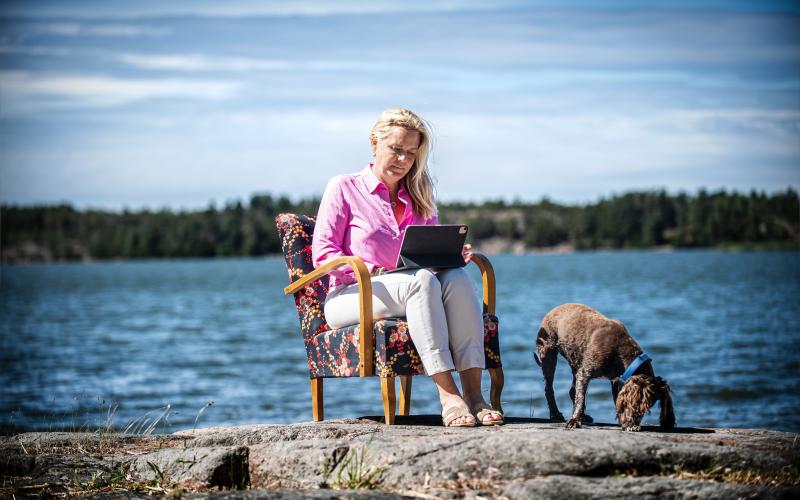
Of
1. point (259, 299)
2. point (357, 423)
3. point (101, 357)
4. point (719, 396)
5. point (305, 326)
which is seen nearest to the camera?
point (357, 423)

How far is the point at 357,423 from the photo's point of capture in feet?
17.5

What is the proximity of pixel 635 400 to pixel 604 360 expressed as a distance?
35 centimetres

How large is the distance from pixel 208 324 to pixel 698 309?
60.6 feet

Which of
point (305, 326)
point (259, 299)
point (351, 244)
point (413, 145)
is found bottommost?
point (259, 299)

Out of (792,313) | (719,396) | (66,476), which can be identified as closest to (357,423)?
(66,476)

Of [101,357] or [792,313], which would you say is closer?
[101,357]

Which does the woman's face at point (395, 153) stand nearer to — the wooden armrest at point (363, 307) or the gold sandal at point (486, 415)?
the wooden armrest at point (363, 307)

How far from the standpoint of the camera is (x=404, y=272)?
5219 millimetres

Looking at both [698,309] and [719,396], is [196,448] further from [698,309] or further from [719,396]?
[698,309]

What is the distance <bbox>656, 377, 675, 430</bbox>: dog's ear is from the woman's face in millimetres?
1885

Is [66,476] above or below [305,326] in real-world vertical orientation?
below

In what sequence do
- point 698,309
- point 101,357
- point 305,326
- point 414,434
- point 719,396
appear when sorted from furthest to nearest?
1. point 698,309
2. point 101,357
3. point 719,396
4. point 305,326
5. point 414,434

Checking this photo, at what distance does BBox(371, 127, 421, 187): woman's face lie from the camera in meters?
5.49

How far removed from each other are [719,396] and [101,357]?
15.9 metres
